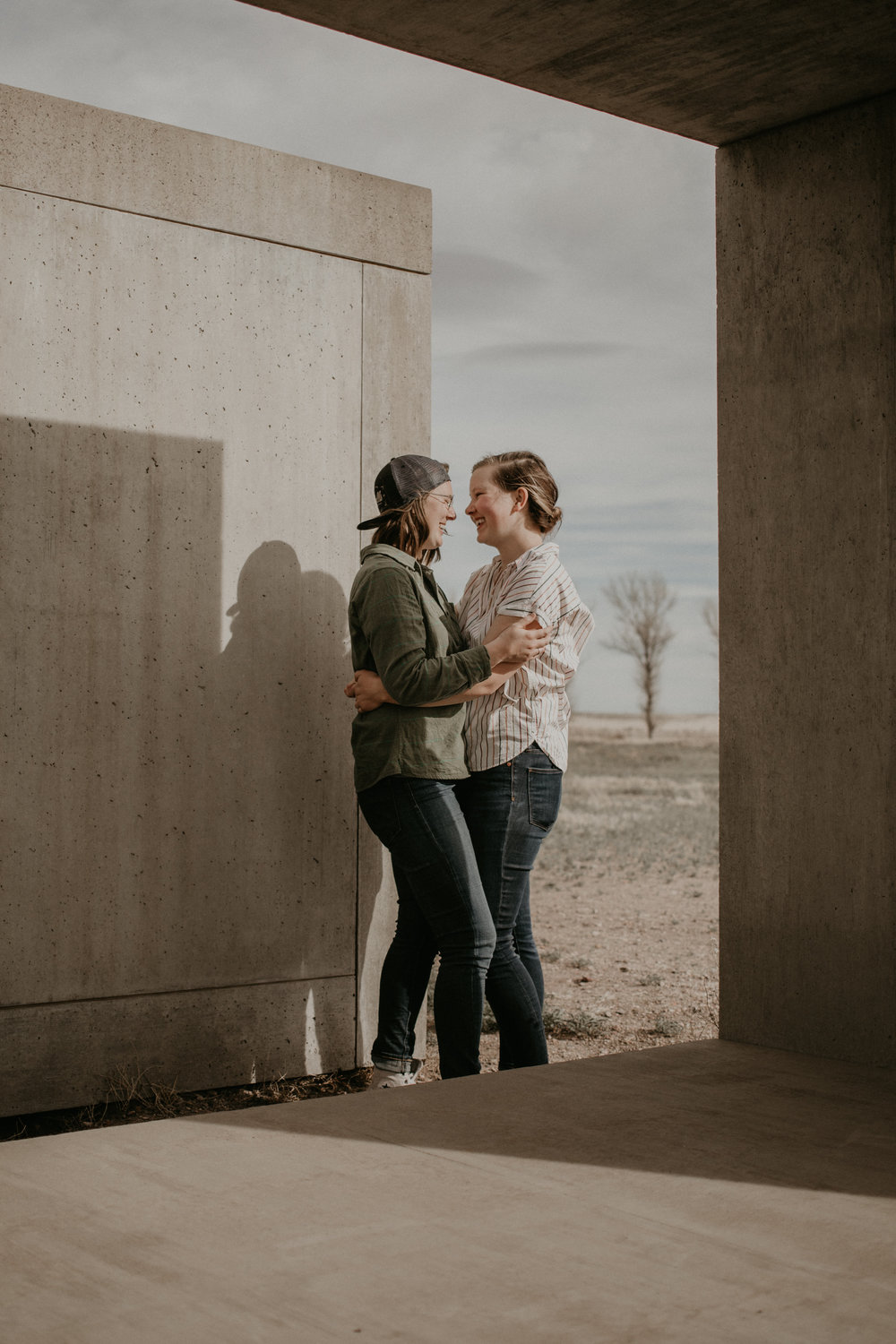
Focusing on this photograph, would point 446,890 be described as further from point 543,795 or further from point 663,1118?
point 663,1118

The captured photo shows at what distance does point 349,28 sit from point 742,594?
163cm

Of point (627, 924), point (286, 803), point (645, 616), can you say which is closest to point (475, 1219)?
point (286, 803)

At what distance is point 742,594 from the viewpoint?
3291 mm

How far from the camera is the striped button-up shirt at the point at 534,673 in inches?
140

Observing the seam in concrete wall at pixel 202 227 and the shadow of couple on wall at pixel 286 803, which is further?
the shadow of couple on wall at pixel 286 803

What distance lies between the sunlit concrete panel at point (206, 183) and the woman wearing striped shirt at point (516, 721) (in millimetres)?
1302

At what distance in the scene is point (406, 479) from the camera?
3.70 m

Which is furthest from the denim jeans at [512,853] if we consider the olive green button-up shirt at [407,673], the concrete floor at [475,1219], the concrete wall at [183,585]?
the concrete wall at [183,585]

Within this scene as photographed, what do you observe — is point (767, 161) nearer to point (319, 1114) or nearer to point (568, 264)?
point (319, 1114)

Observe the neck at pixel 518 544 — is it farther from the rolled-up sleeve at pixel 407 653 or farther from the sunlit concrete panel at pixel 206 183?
the sunlit concrete panel at pixel 206 183

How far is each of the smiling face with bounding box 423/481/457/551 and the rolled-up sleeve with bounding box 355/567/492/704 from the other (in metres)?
0.25

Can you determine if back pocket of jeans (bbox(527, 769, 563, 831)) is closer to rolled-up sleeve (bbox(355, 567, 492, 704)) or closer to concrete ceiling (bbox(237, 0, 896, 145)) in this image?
rolled-up sleeve (bbox(355, 567, 492, 704))

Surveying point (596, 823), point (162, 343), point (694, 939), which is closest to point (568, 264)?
point (596, 823)

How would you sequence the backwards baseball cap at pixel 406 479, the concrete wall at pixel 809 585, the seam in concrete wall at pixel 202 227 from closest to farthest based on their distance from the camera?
the concrete wall at pixel 809 585, the backwards baseball cap at pixel 406 479, the seam in concrete wall at pixel 202 227
